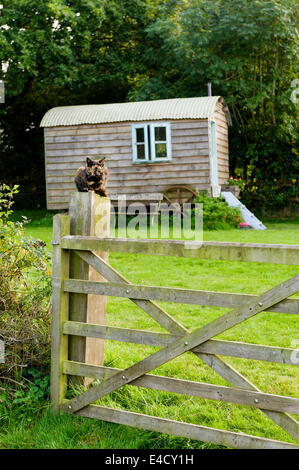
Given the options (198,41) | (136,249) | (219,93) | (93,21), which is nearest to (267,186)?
(219,93)

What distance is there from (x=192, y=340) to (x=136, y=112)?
13.5 metres

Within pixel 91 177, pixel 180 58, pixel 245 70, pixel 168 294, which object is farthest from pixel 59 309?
pixel 245 70

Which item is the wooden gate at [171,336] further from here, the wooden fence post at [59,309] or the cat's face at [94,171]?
the cat's face at [94,171]

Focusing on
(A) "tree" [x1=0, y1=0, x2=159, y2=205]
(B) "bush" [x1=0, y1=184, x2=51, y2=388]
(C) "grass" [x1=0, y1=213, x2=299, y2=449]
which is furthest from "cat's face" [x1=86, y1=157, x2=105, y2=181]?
(A) "tree" [x1=0, y1=0, x2=159, y2=205]

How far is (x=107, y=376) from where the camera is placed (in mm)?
3266

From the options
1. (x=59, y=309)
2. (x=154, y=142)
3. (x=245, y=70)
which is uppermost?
(x=245, y=70)

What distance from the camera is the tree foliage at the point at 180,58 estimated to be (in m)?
16.3

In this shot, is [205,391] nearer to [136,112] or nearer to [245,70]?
[136,112]

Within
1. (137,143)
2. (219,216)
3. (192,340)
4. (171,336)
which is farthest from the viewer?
(137,143)

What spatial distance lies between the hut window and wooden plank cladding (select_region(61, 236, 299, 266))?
12.5 metres

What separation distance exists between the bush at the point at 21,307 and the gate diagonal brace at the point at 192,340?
60 cm

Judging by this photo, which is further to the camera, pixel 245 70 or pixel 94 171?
pixel 245 70

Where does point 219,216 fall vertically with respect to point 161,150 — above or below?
below

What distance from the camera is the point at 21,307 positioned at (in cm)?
403
